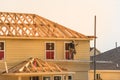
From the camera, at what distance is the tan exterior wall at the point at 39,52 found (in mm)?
47781

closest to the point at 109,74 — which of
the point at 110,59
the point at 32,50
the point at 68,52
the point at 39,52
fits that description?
the point at 110,59

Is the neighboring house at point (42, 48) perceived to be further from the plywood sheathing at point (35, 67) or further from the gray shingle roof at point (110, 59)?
the gray shingle roof at point (110, 59)

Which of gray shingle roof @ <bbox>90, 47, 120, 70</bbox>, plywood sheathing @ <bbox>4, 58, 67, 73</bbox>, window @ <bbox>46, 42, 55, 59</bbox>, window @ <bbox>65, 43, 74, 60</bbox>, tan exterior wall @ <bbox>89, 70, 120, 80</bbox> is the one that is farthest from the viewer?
gray shingle roof @ <bbox>90, 47, 120, 70</bbox>

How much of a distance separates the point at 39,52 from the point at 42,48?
0.45m

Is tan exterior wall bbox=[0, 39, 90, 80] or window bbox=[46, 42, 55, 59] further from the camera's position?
window bbox=[46, 42, 55, 59]

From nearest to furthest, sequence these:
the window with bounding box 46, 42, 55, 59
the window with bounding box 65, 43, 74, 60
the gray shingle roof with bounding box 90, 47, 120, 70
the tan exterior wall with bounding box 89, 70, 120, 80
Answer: the window with bounding box 46, 42, 55, 59 → the window with bounding box 65, 43, 74, 60 → the tan exterior wall with bounding box 89, 70, 120, 80 → the gray shingle roof with bounding box 90, 47, 120, 70

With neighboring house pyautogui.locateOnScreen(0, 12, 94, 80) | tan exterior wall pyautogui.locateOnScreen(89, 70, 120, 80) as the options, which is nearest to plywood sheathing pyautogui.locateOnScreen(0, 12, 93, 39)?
neighboring house pyautogui.locateOnScreen(0, 12, 94, 80)

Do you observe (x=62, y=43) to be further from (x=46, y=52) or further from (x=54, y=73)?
(x=54, y=73)

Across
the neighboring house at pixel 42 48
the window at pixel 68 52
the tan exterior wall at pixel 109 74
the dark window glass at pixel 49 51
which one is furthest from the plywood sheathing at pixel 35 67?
the tan exterior wall at pixel 109 74

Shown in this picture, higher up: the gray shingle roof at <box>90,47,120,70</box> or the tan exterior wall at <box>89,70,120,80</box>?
the gray shingle roof at <box>90,47,120,70</box>

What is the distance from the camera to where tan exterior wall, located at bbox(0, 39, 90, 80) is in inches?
1881

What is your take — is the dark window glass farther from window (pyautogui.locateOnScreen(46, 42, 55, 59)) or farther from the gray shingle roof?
the gray shingle roof

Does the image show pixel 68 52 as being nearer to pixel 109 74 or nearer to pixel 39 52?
pixel 39 52

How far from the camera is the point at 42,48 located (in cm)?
4878
